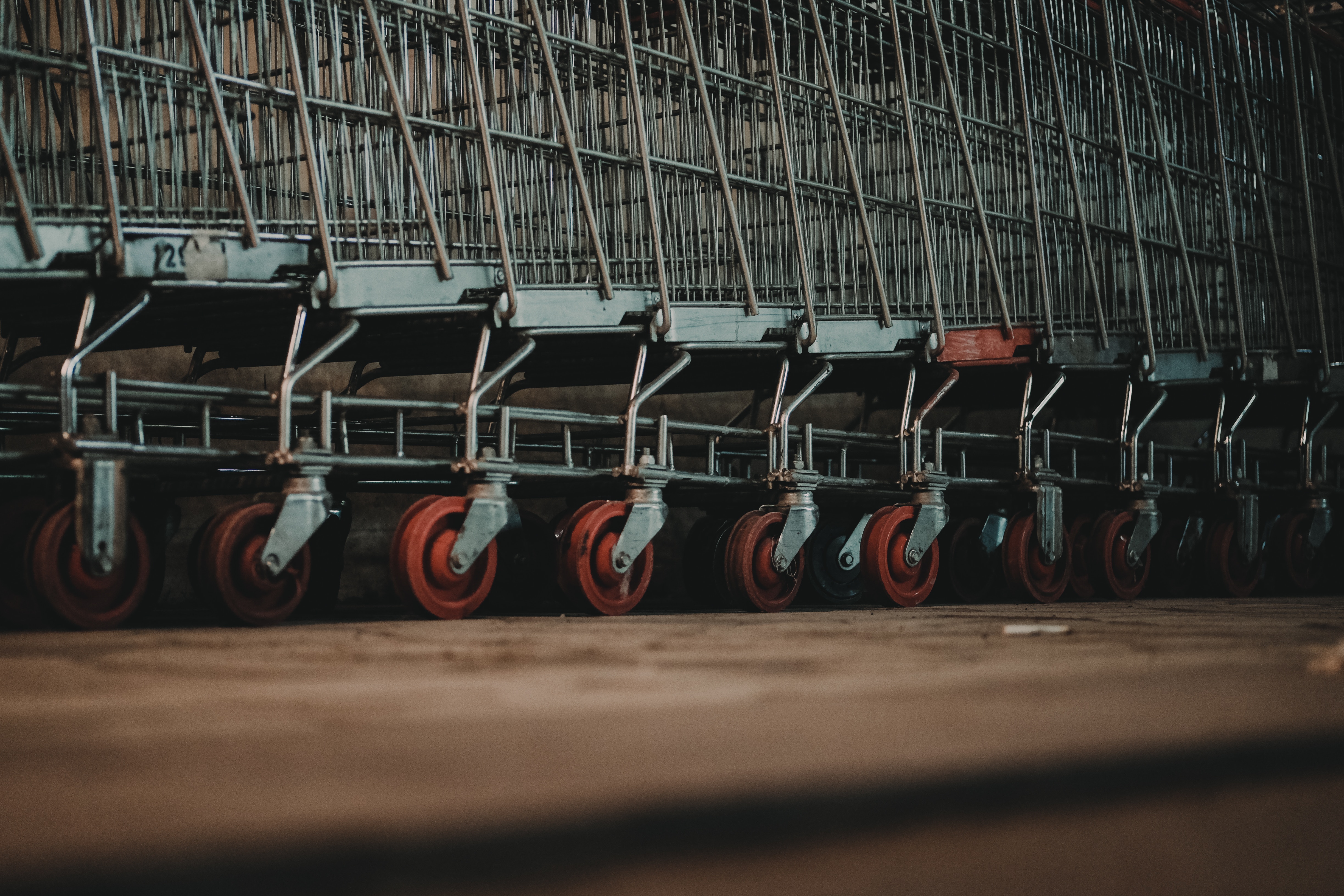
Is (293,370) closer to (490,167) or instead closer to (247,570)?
(247,570)

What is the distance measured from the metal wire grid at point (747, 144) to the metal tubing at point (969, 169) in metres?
0.02

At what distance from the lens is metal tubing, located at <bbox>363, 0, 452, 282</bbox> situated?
3883 millimetres

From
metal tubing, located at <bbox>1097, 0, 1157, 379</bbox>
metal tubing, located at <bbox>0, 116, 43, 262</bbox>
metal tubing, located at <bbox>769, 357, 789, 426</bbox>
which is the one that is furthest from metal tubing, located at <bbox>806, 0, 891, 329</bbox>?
metal tubing, located at <bbox>0, 116, 43, 262</bbox>

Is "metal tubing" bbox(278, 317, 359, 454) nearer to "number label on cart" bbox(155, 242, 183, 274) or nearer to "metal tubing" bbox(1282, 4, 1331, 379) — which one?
"number label on cart" bbox(155, 242, 183, 274)

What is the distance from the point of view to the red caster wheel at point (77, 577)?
127 inches

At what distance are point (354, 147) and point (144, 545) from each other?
1537 mm

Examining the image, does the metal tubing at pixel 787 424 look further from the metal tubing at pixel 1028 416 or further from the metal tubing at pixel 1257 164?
the metal tubing at pixel 1257 164

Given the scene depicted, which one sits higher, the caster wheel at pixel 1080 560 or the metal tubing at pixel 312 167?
the metal tubing at pixel 312 167

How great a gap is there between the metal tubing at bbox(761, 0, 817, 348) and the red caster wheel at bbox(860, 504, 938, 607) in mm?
658

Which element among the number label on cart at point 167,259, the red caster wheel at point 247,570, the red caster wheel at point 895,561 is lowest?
the red caster wheel at point 895,561

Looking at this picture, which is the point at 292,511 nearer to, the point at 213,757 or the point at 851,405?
the point at 213,757

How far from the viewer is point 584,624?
362 cm

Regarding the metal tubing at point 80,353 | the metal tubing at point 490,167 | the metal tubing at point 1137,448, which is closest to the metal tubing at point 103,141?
the metal tubing at point 80,353

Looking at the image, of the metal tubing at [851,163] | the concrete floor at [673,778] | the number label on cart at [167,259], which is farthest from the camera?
the metal tubing at [851,163]
